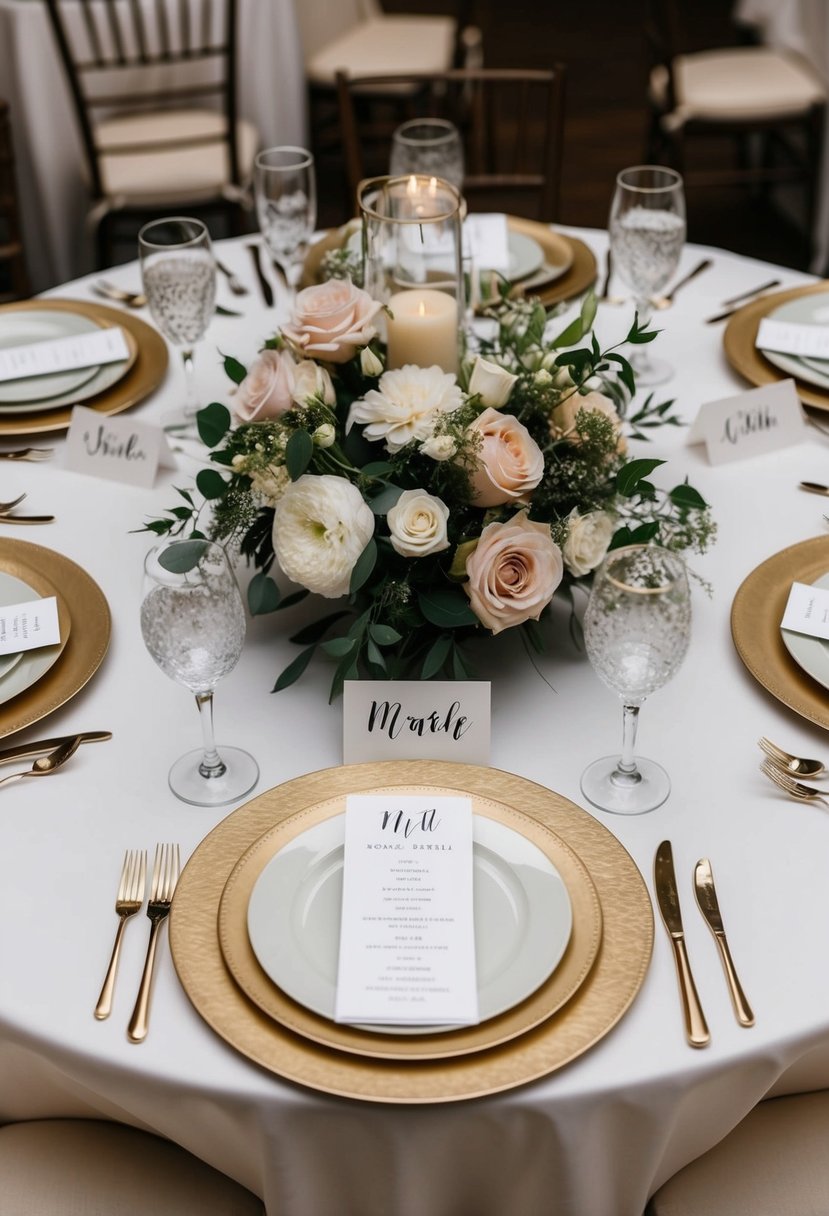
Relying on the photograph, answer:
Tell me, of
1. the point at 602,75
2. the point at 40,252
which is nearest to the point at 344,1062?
the point at 40,252

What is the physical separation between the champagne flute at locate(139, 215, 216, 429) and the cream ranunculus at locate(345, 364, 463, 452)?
0.49 meters

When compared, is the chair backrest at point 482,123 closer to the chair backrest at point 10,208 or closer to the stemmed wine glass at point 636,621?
the chair backrest at point 10,208

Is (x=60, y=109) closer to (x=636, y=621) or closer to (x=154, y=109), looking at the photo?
(x=154, y=109)

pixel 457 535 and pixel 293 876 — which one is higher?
pixel 457 535

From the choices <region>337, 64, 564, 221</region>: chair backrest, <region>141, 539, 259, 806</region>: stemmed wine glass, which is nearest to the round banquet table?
<region>141, 539, 259, 806</region>: stemmed wine glass

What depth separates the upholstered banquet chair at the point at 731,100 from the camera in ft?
11.8

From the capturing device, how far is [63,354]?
67.3 inches

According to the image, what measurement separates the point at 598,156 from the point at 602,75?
950 mm

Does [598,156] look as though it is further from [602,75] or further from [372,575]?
[372,575]

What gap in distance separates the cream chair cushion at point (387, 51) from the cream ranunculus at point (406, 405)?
2.92 meters

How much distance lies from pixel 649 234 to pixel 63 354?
81 cm

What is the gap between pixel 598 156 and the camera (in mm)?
4914

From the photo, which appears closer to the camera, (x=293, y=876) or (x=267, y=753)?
(x=293, y=876)

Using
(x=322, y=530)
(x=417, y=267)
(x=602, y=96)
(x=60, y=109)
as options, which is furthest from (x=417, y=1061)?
(x=602, y=96)
